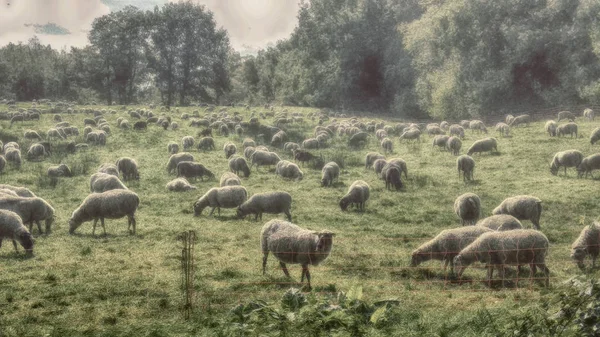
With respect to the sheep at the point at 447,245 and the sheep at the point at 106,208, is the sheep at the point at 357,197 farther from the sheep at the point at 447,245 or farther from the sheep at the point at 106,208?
the sheep at the point at 106,208

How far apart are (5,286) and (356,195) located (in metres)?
13.8

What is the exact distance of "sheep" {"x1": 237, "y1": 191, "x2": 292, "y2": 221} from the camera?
20.1 metres

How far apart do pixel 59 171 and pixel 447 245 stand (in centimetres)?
2267

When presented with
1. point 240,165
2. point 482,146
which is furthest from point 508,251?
point 482,146

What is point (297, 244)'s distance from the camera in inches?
491

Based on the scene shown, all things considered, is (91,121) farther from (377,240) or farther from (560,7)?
(560,7)

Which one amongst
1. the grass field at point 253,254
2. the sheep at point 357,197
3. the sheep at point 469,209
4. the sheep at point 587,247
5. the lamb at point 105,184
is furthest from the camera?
the lamb at point 105,184

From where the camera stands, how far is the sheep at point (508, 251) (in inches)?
488

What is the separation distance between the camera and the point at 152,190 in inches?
1009

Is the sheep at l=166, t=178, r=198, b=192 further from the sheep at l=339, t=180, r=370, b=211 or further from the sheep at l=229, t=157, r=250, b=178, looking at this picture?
the sheep at l=339, t=180, r=370, b=211

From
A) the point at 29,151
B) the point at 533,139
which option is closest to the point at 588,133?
the point at 533,139

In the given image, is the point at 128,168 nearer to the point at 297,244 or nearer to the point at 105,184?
the point at 105,184

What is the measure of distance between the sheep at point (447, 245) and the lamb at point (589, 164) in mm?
14030

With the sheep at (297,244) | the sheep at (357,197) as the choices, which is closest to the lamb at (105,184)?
the sheep at (357,197)
